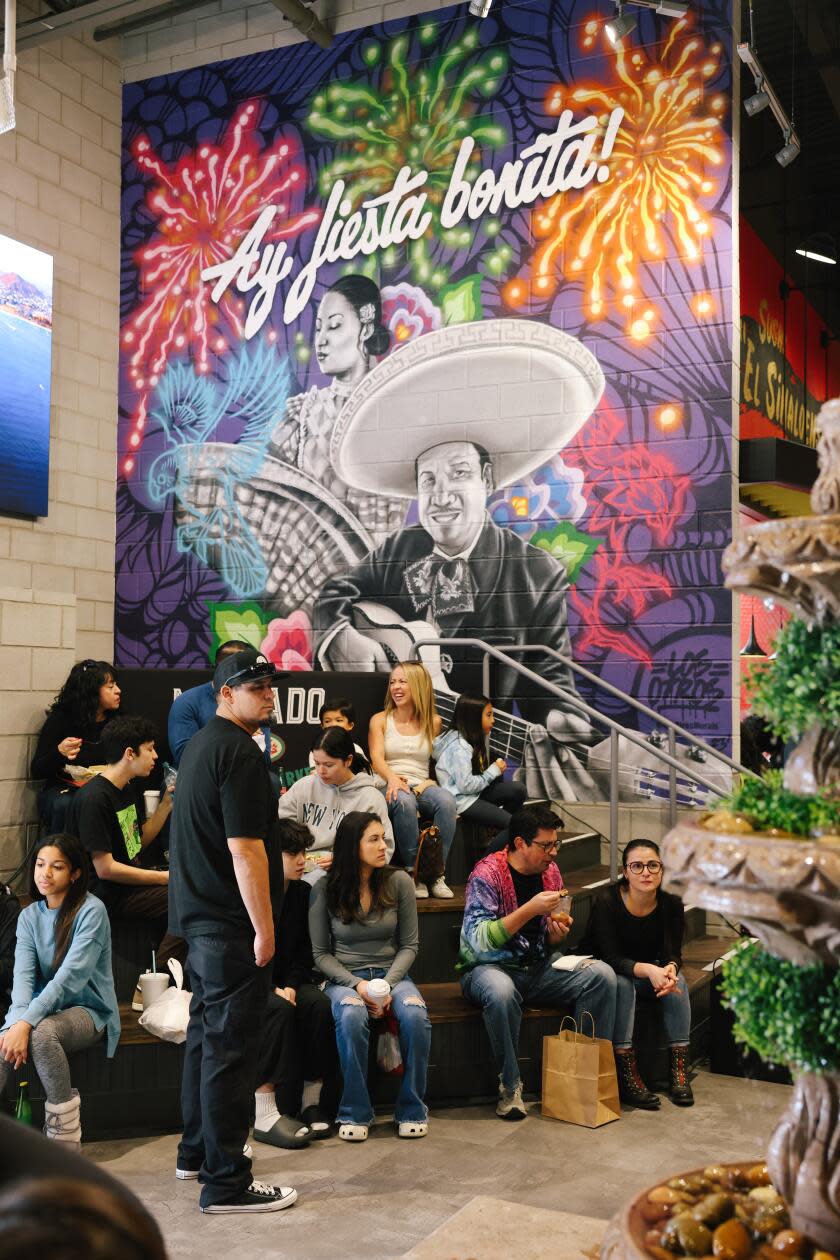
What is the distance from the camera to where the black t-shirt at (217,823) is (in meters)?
A: 3.66

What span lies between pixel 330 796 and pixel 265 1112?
1504 millimetres

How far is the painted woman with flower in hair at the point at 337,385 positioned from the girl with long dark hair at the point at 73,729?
7.30 ft

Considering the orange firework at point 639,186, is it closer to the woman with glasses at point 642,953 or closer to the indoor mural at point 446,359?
the indoor mural at point 446,359

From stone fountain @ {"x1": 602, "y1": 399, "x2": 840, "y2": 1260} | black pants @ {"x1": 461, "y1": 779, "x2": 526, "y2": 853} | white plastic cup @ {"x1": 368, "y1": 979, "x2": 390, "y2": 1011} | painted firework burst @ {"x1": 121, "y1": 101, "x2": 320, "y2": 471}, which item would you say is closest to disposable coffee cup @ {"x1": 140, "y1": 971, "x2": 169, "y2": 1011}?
white plastic cup @ {"x1": 368, "y1": 979, "x2": 390, "y2": 1011}

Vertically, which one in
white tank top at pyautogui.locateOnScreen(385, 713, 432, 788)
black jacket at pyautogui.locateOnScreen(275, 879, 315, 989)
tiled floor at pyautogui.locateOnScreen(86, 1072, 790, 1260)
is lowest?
tiled floor at pyautogui.locateOnScreen(86, 1072, 790, 1260)

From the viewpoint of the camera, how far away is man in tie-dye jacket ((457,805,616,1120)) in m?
4.89

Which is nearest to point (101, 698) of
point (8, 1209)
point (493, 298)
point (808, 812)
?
point (493, 298)

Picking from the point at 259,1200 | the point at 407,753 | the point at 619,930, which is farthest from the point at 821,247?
the point at 259,1200

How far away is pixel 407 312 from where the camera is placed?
7984 mm

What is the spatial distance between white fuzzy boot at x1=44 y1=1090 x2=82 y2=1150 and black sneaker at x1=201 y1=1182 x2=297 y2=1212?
62 cm

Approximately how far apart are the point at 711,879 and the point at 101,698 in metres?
5.45

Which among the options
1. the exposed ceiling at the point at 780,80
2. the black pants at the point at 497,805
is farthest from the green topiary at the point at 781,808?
the exposed ceiling at the point at 780,80

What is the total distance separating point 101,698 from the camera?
6.66 m

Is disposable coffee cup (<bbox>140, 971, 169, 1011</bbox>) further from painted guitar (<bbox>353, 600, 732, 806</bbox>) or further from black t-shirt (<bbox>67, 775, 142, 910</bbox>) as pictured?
painted guitar (<bbox>353, 600, 732, 806</bbox>)
